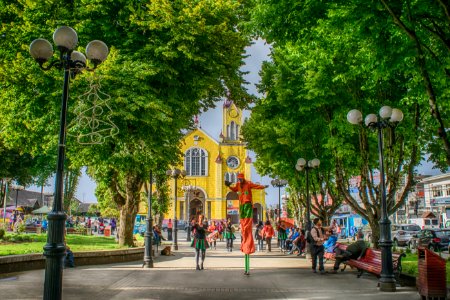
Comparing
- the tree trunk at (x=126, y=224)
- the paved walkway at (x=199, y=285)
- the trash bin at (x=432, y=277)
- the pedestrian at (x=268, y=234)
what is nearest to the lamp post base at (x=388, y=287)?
the paved walkway at (x=199, y=285)

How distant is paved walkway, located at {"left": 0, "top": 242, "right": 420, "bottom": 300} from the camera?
9.12 meters

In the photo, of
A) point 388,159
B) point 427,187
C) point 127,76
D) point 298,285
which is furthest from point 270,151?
point 427,187

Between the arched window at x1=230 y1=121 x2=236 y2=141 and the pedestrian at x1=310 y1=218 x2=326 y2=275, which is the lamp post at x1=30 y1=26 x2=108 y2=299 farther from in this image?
the arched window at x1=230 y1=121 x2=236 y2=141

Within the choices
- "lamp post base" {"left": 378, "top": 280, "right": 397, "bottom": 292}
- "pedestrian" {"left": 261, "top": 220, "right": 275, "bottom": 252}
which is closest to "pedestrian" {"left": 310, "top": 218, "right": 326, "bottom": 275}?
"lamp post base" {"left": 378, "top": 280, "right": 397, "bottom": 292}

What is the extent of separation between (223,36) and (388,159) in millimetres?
7851

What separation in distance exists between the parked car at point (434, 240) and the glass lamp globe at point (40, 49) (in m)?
23.6

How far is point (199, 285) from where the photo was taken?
1067cm

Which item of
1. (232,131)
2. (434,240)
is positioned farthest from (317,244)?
(232,131)

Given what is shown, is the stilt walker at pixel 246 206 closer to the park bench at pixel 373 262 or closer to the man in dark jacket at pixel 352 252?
the man in dark jacket at pixel 352 252

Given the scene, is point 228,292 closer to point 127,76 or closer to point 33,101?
point 127,76

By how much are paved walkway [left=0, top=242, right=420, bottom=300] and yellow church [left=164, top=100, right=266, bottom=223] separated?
157 feet

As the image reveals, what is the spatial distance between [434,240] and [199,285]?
63.8ft

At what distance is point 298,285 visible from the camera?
1079 cm

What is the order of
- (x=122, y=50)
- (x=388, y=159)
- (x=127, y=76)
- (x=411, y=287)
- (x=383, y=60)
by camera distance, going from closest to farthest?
(x=383, y=60)
(x=411, y=287)
(x=127, y=76)
(x=122, y=50)
(x=388, y=159)
